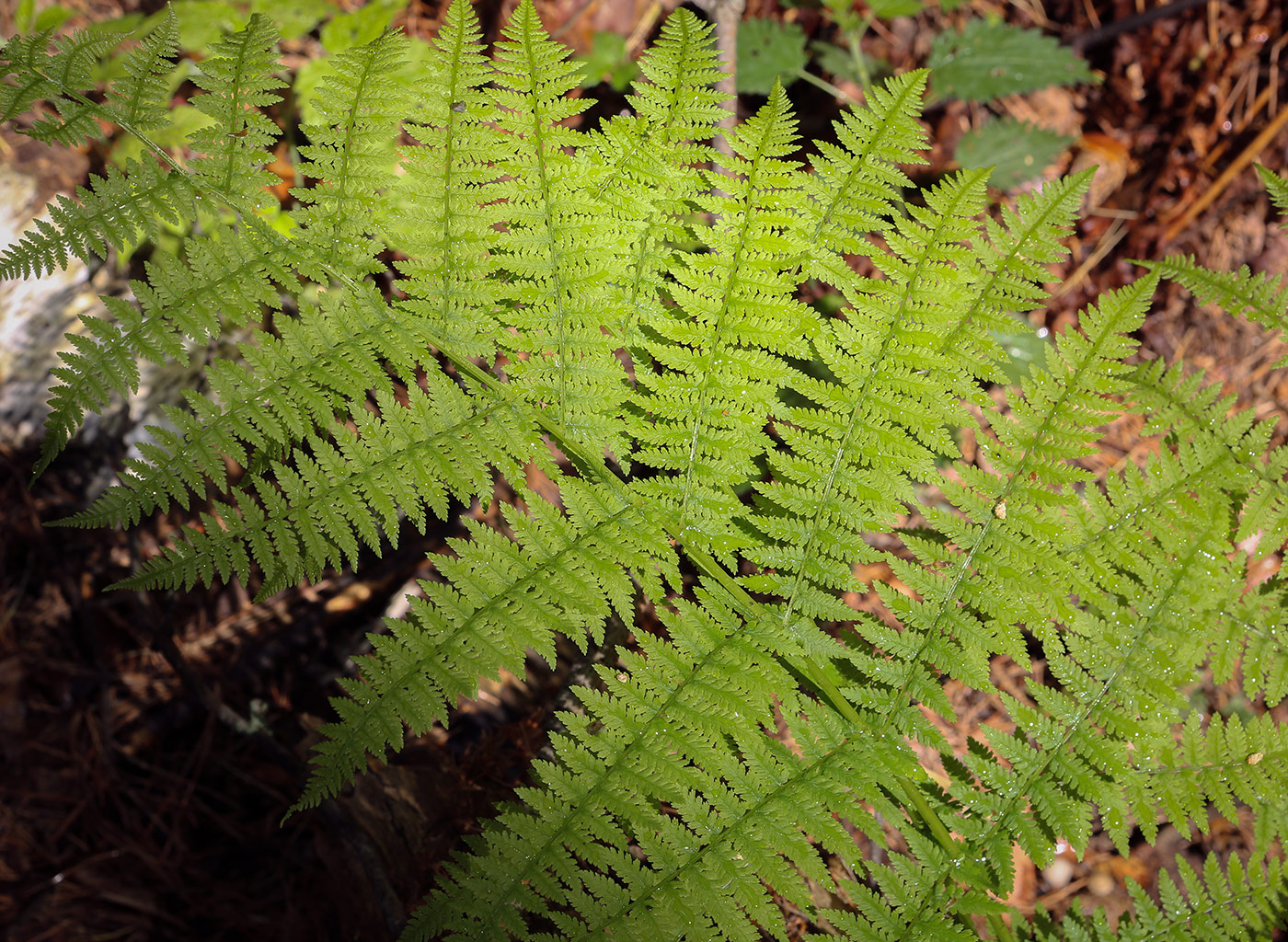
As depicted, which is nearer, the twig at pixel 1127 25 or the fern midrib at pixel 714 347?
the fern midrib at pixel 714 347

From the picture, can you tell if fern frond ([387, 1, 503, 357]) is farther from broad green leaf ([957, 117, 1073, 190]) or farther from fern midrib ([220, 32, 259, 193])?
broad green leaf ([957, 117, 1073, 190])

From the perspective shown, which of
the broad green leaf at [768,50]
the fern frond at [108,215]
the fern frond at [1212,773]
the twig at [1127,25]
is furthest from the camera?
the twig at [1127,25]

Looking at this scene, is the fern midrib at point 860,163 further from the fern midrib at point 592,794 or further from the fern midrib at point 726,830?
the fern midrib at point 726,830

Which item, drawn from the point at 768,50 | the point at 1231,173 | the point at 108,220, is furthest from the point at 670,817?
the point at 1231,173

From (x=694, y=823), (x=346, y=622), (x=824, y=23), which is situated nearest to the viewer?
(x=694, y=823)

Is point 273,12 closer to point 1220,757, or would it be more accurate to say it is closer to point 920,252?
point 920,252

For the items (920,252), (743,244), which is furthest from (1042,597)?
(743,244)

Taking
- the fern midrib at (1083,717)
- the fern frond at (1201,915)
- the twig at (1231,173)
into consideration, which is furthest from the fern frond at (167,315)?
the twig at (1231,173)
